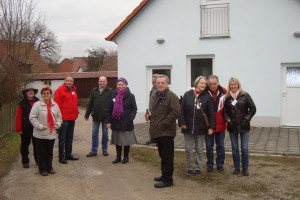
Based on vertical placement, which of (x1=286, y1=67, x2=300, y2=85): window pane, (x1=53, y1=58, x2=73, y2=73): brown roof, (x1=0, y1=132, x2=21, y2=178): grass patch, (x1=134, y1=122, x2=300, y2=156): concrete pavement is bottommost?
(x1=0, y1=132, x2=21, y2=178): grass patch

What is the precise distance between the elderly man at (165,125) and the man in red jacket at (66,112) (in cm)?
239

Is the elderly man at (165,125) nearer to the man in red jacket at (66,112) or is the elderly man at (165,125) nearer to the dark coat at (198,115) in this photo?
the dark coat at (198,115)

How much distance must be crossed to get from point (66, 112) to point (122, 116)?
4.04ft

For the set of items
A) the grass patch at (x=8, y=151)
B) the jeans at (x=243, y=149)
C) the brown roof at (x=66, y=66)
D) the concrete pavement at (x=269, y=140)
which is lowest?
the grass patch at (x=8, y=151)

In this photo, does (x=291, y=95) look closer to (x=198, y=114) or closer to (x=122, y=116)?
(x=198, y=114)

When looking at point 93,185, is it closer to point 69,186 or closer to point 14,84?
point 69,186

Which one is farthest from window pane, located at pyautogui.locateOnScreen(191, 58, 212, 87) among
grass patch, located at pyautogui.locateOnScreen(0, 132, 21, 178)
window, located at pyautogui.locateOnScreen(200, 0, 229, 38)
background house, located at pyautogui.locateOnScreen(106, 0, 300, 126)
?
grass patch, located at pyautogui.locateOnScreen(0, 132, 21, 178)

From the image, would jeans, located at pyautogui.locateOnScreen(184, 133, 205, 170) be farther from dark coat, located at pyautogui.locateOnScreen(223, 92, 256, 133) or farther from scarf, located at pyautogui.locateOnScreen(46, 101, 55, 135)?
scarf, located at pyautogui.locateOnScreen(46, 101, 55, 135)

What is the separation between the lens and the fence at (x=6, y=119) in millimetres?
11453

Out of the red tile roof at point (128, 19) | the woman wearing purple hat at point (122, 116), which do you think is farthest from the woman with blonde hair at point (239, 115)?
the red tile roof at point (128, 19)

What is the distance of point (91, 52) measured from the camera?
51.2 m

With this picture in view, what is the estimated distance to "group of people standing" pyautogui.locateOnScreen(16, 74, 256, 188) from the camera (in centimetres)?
561

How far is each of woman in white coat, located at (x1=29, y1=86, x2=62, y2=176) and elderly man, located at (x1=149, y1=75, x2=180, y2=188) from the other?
2068mm

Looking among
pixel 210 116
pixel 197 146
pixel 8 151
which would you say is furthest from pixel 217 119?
pixel 8 151
